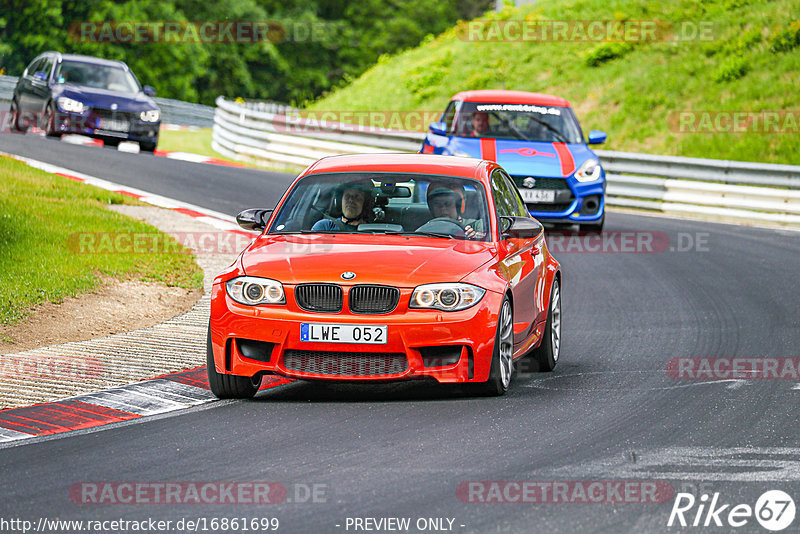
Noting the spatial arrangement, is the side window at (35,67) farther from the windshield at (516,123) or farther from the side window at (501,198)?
the side window at (501,198)

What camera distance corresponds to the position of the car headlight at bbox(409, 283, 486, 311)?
293 inches

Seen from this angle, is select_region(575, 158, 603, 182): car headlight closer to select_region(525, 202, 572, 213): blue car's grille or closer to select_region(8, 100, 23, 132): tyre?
select_region(525, 202, 572, 213): blue car's grille

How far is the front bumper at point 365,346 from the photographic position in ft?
24.2

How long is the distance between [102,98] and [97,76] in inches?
41.1

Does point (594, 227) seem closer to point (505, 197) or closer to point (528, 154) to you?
point (528, 154)

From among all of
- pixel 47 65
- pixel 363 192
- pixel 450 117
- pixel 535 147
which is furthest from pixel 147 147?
pixel 363 192

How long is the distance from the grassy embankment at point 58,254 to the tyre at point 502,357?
4178 millimetres

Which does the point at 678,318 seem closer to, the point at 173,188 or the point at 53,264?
the point at 53,264

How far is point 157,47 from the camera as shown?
5303 centimetres

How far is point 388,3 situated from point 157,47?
2044cm

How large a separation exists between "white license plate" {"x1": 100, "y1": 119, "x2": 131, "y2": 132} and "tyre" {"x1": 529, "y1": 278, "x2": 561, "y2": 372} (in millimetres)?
16245

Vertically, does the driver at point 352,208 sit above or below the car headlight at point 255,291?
above

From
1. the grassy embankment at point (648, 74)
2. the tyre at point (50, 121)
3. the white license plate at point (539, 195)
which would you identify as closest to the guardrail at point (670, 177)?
the tyre at point (50, 121)

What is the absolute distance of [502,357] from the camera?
25.7 feet
